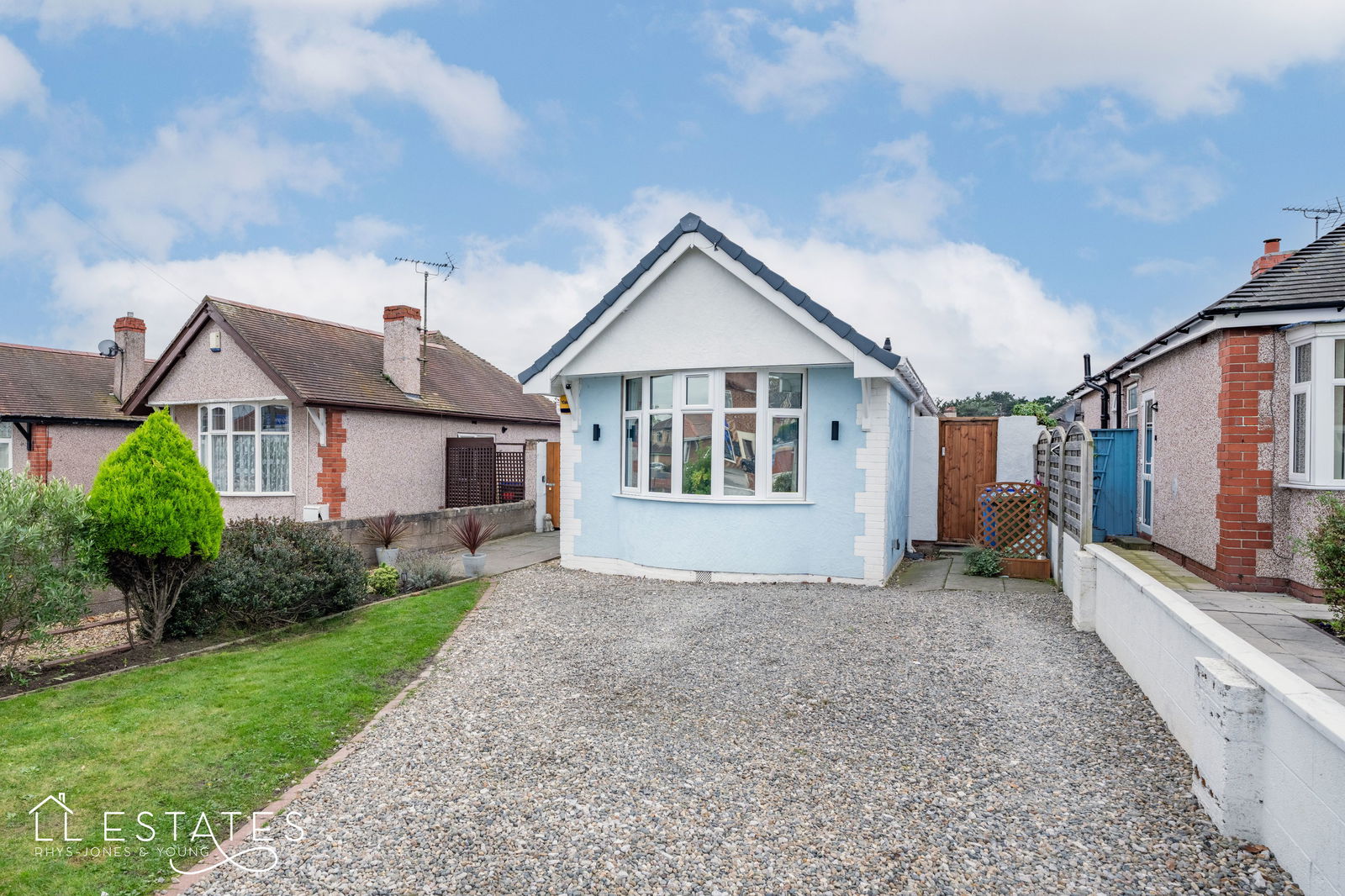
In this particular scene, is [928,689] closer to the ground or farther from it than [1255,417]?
closer to the ground

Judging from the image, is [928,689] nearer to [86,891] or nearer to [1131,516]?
[86,891]

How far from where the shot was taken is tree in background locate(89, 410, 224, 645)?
23.1 ft

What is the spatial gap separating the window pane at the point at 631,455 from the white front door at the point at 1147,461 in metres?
7.88

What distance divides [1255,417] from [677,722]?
7008mm

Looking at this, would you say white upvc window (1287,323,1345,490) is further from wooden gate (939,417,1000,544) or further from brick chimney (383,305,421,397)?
brick chimney (383,305,421,397)

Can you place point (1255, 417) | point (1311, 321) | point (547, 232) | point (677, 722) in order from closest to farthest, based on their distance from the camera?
point (677, 722)
point (1311, 321)
point (1255, 417)
point (547, 232)

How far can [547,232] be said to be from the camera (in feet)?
46.4

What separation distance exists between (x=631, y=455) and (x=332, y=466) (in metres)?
7.50

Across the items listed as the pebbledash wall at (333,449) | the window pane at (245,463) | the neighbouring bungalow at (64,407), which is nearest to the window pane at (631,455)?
the pebbledash wall at (333,449)

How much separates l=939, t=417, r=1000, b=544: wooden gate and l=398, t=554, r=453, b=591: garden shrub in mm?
9063

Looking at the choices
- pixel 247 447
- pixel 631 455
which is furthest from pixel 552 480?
pixel 631 455

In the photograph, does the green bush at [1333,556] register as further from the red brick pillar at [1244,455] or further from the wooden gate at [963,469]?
the wooden gate at [963,469]

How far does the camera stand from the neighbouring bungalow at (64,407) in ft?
62.1

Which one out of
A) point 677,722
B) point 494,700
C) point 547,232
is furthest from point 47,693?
point 547,232
